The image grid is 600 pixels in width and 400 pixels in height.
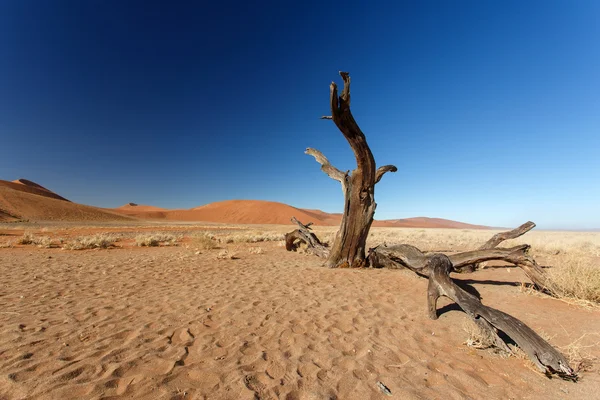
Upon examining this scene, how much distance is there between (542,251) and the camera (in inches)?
520

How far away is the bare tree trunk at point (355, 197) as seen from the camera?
7.79m

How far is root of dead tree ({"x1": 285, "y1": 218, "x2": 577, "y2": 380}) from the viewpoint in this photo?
2961mm

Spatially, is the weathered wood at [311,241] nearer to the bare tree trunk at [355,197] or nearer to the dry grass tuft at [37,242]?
the bare tree trunk at [355,197]

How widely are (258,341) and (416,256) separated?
171 inches

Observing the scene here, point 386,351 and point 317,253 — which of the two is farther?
point 317,253

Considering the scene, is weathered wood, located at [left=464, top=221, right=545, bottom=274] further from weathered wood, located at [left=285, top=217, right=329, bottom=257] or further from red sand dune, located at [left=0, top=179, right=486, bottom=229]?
red sand dune, located at [left=0, top=179, right=486, bottom=229]

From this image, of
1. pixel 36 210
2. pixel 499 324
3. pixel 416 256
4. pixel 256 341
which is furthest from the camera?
pixel 36 210

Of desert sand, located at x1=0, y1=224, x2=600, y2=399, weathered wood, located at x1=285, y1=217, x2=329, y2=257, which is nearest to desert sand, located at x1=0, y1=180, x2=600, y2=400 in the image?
desert sand, located at x1=0, y1=224, x2=600, y2=399

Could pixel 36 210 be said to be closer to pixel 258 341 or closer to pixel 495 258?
pixel 258 341

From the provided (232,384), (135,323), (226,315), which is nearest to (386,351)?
(232,384)

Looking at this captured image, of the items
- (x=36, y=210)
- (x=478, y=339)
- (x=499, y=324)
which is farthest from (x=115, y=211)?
(x=499, y=324)

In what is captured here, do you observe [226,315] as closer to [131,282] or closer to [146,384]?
[146,384]

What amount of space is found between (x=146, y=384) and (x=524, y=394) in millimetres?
3584

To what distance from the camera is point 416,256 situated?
21.4 feet
